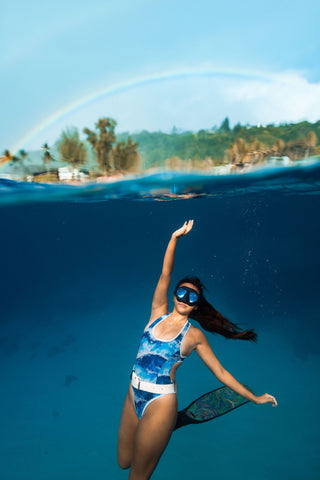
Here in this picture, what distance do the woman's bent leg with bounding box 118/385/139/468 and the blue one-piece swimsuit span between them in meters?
0.30

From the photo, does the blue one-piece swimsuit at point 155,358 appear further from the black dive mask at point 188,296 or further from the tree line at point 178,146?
the tree line at point 178,146

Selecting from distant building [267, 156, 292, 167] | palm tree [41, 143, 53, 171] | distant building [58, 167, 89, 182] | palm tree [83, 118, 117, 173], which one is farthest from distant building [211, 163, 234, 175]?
palm tree [41, 143, 53, 171]

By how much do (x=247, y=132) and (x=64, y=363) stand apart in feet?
30.9

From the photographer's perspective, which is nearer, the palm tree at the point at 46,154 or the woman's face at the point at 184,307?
the woman's face at the point at 184,307

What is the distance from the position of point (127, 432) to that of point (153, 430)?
0.57 meters

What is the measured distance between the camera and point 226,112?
924 cm

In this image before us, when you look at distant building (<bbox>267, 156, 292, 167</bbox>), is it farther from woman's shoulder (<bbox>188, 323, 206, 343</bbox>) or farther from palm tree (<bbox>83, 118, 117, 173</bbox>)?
woman's shoulder (<bbox>188, 323, 206, 343</bbox>)

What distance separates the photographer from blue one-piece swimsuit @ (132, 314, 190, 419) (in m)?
3.14

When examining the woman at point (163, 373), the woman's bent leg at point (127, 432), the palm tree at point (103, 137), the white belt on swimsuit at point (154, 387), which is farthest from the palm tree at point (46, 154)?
the white belt on swimsuit at point (154, 387)

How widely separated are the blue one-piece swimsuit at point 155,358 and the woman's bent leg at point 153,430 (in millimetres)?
83

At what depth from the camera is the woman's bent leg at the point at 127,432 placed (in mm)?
3502

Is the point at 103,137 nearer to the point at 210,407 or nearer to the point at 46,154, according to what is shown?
the point at 46,154

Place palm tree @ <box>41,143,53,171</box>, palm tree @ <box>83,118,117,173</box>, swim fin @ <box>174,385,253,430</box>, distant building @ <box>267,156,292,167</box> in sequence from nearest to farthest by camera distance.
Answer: swim fin @ <box>174,385,253,430</box> → palm tree @ <box>83,118,117,173</box> → palm tree @ <box>41,143,53,171</box> → distant building @ <box>267,156,292,167</box>

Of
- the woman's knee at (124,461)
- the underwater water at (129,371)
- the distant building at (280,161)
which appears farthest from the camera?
the distant building at (280,161)
